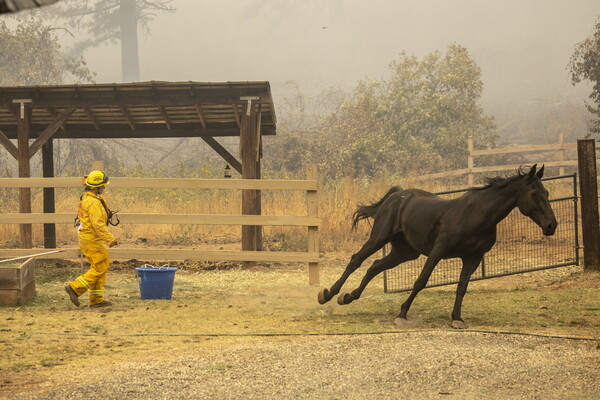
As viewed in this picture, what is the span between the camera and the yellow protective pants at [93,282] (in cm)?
987

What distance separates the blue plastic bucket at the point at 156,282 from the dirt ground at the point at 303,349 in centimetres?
22

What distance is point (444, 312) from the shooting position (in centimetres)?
945

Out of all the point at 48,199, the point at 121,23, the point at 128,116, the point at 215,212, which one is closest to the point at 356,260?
the point at 128,116

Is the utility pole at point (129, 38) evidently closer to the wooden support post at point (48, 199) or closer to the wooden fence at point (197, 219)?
the wooden support post at point (48, 199)

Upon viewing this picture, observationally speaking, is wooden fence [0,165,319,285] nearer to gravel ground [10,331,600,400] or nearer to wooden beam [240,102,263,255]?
wooden beam [240,102,263,255]

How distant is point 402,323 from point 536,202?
1.84 m

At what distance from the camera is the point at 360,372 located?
6.16 m

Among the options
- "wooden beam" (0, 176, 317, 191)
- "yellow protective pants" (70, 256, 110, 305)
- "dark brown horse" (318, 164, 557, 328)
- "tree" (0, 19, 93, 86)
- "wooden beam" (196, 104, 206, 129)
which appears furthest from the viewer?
"tree" (0, 19, 93, 86)

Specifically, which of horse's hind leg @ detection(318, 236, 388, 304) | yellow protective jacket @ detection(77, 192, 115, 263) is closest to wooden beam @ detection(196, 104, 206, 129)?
yellow protective jacket @ detection(77, 192, 115, 263)

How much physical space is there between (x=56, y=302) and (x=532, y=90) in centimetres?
6621

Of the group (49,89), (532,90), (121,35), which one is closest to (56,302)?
(49,89)

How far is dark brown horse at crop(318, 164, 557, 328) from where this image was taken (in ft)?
27.3

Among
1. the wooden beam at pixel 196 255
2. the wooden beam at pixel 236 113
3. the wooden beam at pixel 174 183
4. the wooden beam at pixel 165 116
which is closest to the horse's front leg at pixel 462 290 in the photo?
the wooden beam at pixel 196 255

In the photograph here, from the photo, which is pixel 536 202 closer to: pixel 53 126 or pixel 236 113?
pixel 236 113
